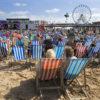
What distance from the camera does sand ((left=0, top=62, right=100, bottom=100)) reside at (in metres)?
6.37

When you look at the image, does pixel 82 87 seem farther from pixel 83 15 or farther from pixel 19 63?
pixel 83 15

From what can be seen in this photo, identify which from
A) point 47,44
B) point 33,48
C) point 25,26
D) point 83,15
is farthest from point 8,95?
point 25,26

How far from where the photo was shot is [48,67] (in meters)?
6.44

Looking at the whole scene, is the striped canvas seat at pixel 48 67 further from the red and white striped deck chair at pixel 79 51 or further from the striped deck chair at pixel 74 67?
the red and white striped deck chair at pixel 79 51

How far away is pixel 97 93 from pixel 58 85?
0.93m

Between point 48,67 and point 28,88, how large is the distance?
0.87m

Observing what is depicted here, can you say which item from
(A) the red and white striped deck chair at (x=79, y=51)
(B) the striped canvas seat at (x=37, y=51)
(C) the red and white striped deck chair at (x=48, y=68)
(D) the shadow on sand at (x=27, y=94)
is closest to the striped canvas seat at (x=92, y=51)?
(A) the red and white striped deck chair at (x=79, y=51)

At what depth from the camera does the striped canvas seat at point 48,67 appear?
6.37 metres

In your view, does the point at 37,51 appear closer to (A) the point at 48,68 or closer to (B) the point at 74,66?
(A) the point at 48,68

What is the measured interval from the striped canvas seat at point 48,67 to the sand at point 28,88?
1.40 feet

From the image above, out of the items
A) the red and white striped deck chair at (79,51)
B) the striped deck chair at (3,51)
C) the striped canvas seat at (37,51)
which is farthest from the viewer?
the striped deck chair at (3,51)

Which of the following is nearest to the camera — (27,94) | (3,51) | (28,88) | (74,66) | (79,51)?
(74,66)

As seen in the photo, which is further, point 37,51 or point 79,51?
point 79,51

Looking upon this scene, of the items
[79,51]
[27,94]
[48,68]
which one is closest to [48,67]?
[48,68]
